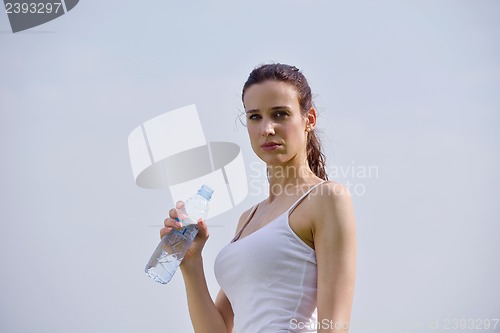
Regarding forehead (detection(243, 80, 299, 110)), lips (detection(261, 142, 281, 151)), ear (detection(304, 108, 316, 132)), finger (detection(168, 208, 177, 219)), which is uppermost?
forehead (detection(243, 80, 299, 110))

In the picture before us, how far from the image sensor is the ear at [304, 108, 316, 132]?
2.10 metres

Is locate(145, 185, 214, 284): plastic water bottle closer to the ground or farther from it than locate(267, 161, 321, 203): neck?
closer to the ground

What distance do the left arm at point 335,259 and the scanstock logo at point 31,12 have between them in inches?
147

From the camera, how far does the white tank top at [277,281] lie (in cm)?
178

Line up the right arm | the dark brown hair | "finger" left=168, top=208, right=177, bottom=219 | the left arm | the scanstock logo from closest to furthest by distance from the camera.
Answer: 1. the left arm
2. "finger" left=168, top=208, right=177, bottom=219
3. the dark brown hair
4. the right arm
5. the scanstock logo

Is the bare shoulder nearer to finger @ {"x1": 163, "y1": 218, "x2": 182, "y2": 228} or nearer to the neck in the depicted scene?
the neck

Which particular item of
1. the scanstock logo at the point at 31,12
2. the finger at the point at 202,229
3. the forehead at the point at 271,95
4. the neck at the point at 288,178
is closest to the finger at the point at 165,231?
the finger at the point at 202,229

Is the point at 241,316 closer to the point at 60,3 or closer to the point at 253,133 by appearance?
the point at 253,133

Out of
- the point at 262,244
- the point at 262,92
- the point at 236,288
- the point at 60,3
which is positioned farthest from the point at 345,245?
the point at 60,3

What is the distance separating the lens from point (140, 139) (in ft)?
14.6

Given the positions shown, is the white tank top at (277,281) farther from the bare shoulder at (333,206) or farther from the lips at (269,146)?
the lips at (269,146)

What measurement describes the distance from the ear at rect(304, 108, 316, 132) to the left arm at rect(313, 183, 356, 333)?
42cm

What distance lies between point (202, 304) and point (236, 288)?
298 mm

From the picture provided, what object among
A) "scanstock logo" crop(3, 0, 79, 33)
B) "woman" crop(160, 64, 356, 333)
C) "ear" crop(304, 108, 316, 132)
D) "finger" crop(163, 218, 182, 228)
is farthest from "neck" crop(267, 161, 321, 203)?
"scanstock logo" crop(3, 0, 79, 33)
